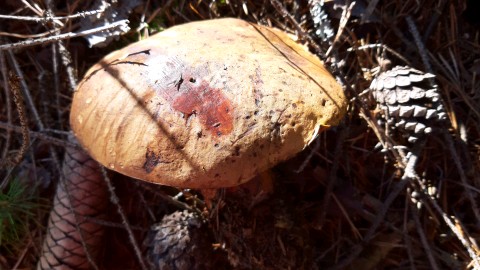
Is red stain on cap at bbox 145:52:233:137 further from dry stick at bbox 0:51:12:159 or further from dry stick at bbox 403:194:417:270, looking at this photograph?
dry stick at bbox 403:194:417:270

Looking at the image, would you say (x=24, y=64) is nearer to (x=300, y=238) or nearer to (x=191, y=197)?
(x=191, y=197)

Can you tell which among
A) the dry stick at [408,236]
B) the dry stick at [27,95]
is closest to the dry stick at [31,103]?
the dry stick at [27,95]

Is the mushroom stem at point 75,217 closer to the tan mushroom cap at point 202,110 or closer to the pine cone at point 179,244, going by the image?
the pine cone at point 179,244

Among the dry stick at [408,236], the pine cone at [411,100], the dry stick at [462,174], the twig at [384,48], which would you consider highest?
the twig at [384,48]

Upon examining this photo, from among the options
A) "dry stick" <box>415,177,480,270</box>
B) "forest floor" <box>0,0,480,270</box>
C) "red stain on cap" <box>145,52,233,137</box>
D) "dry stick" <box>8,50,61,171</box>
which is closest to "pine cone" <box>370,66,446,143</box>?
"forest floor" <box>0,0,480,270</box>

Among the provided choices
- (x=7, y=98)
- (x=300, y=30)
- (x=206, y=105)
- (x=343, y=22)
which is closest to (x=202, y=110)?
(x=206, y=105)

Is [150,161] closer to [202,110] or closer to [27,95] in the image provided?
[202,110]

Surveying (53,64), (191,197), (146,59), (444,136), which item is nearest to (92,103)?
(146,59)
